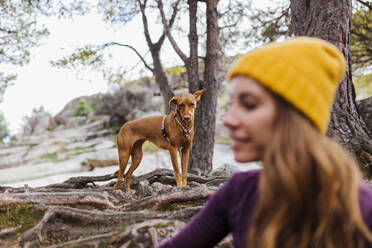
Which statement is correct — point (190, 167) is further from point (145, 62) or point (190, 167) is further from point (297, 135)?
point (297, 135)

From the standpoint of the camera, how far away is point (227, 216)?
4.68 feet

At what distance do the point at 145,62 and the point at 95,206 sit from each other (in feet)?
22.6

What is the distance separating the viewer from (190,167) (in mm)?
7863

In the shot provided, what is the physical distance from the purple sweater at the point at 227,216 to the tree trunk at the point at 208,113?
6190 millimetres

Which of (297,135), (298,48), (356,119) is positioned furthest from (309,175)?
(356,119)

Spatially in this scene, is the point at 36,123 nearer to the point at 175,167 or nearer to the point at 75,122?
the point at 75,122

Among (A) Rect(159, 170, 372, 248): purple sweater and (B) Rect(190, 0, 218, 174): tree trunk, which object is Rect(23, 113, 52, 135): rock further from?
(A) Rect(159, 170, 372, 248): purple sweater

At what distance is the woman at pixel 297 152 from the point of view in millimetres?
1084

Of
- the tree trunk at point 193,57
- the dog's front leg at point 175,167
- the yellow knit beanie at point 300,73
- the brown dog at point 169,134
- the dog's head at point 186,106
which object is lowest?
the dog's front leg at point 175,167

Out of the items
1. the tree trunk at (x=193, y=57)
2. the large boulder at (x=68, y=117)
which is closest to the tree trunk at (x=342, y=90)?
the tree trunk at (x=193, y=57)

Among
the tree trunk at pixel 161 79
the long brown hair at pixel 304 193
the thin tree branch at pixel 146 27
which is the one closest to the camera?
the long brown hair at pixel 304 193

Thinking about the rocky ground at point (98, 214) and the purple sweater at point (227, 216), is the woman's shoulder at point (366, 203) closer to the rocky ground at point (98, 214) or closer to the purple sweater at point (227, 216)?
the purple sweater at point (227, 216)

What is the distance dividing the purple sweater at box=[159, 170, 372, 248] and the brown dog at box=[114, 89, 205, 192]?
2.97 metres

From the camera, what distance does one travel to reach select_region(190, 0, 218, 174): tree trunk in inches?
304
